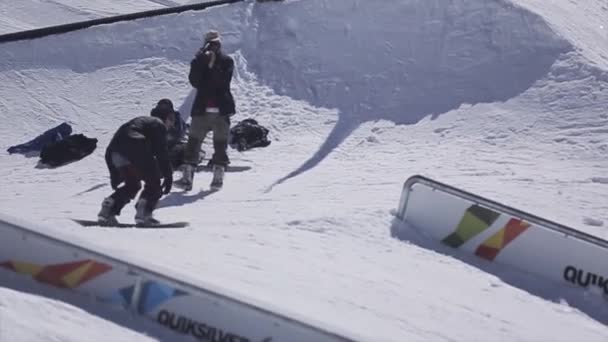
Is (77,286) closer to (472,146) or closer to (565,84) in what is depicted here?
(472,146)

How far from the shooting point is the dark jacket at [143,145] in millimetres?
10883

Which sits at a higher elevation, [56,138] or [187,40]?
[187,40]

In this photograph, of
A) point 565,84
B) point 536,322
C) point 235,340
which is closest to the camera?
point 235,340

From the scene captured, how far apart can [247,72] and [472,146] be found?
367 cm

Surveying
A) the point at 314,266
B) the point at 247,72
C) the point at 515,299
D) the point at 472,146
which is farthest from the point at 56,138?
the point at 515,299

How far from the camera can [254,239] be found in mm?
10414

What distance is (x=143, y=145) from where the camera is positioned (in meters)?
10.9

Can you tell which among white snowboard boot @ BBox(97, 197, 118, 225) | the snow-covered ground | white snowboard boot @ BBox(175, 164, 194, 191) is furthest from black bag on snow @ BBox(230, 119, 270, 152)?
white snowboard boot @ BBox(97, 197, 118, 225)

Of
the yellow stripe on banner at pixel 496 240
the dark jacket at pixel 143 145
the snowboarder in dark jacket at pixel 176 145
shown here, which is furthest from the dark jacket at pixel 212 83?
the yellow stripe on banner at pixel 496 240

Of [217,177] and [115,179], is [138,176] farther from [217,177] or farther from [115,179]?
[217,177]

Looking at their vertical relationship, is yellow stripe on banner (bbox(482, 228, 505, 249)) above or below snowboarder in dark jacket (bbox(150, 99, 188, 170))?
above

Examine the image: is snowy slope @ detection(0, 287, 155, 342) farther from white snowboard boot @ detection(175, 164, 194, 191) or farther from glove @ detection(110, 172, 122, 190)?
white snowboard boot @ detection(175, 164, 194, 191)

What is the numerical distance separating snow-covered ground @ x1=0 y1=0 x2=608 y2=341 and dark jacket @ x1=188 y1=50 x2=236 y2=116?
2.93ft

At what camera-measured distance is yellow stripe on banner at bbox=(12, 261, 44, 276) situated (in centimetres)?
838
